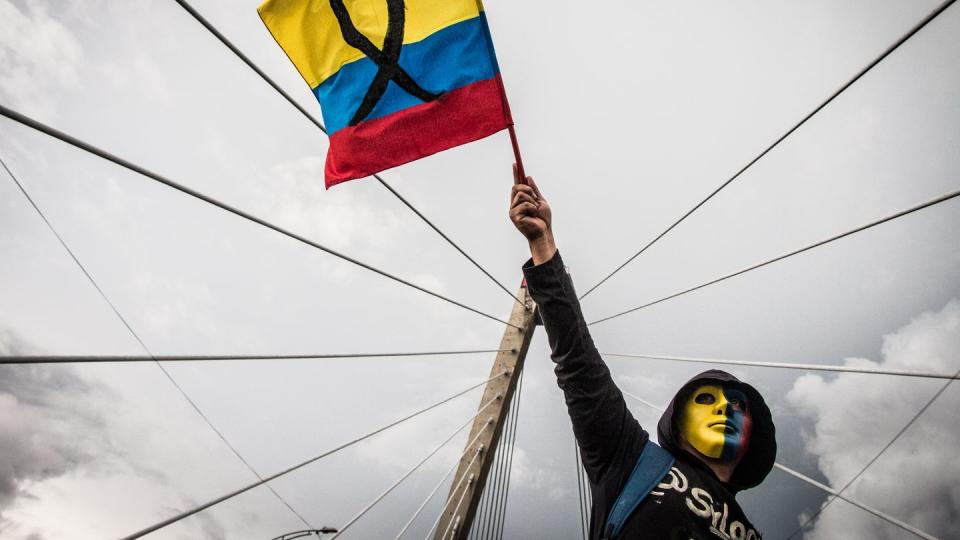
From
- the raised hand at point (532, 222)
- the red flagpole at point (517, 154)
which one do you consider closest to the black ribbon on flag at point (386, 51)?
the red flagpole at point (517, 154)

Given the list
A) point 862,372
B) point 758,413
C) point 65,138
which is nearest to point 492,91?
point 65,138

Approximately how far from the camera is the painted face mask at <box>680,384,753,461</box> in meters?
1.74

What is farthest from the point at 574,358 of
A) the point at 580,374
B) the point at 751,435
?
the point at 751,435

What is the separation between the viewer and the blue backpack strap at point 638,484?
139 cm

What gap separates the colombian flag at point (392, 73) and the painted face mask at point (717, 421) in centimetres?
188

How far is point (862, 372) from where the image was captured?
5.03 ft

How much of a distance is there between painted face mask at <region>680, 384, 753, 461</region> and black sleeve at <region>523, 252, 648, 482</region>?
469 mm

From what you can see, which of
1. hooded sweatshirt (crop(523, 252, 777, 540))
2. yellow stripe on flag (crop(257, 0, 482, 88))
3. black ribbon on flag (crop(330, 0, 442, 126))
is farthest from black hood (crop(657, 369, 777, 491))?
yellow stripe on flag (crop(257, 0, 482, 88))

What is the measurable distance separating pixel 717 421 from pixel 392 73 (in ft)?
8.23

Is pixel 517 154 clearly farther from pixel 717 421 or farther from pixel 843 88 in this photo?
pixel 717 421

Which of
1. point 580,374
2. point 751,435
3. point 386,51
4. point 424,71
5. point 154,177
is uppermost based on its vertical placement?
point 386,51

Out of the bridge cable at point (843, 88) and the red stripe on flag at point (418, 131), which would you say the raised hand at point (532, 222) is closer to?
the red stripe on flag at point (418, 131)

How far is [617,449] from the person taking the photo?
1564 millimetres

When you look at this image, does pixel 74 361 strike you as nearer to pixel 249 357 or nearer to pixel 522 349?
pixel 249 357
